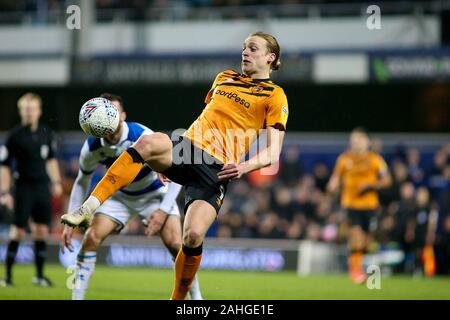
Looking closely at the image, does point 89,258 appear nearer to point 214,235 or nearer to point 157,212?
point 157,212

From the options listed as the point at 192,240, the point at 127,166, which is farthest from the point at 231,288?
the point at 127,166

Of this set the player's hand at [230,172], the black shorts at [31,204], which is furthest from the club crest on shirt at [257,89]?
the black shorts at [31,204]

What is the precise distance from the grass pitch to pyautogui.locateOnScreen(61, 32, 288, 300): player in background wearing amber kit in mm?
2314

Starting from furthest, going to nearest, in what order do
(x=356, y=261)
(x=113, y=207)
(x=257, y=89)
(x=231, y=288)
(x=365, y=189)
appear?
(x=365, y=189) < (x=356, y=261) < (x=231, y=288) < (x=113, y=207) < (x=257, y=89)

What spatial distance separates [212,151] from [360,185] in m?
7.06

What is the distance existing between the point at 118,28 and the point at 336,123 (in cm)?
513

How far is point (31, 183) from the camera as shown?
37.5ft

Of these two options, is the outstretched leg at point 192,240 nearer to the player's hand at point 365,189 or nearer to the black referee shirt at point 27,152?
the black referee shirt at point 27,152

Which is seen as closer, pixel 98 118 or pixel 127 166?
pixel 127 166

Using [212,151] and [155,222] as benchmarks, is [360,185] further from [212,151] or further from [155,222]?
[212,151]

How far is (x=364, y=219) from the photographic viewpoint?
13906mm

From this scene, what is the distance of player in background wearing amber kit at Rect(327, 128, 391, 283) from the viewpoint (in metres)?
13.8
